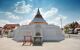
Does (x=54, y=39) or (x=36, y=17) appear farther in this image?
(x=36, y=17)

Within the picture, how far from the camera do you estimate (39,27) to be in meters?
22.6

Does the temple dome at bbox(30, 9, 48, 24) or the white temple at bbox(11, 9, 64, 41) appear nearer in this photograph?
the white temple at bbox(11, 9, 64, 41)

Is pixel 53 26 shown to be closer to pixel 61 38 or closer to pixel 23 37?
pixel 61 38

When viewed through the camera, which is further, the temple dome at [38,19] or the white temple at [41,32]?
the temple dome at [38,19]

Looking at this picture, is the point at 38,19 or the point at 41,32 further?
the point at 38,19

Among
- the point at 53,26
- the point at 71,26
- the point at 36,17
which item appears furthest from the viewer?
the point at 71,26

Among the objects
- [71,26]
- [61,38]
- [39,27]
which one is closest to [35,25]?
[39,27]

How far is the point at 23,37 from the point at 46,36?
16.5 feet

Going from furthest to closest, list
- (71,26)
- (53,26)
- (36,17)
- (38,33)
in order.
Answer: (71,26) → (36,17) → (53,26) → (38,33)

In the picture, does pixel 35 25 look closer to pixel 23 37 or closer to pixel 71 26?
pixel 23 37

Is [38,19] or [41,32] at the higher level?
[38,19]

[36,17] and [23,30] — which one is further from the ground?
[36,17]

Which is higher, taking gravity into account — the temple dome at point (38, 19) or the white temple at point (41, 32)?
the temple dome at point (38, 19)

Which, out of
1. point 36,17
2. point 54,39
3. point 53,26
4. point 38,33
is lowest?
point 54,39
